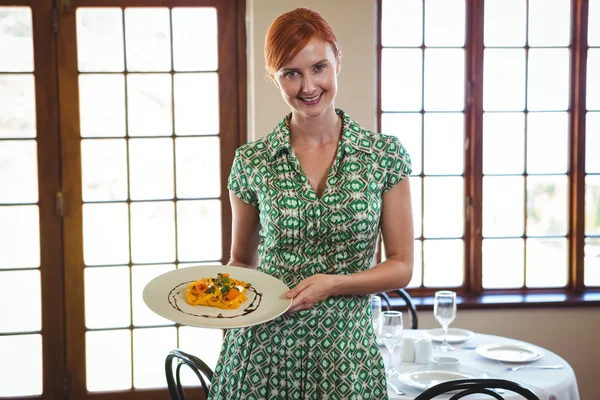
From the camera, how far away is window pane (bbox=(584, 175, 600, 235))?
11.8ft

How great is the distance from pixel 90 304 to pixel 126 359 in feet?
1.12

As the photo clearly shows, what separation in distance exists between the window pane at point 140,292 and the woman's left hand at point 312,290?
2.20 meters

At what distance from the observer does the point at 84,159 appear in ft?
11.1

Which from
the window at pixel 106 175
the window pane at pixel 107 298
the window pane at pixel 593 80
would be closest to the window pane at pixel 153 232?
the window at pixel 106 175

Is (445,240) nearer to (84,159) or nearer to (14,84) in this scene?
(84,159)

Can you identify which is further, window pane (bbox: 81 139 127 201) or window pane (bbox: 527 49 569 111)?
window pane (bbox: 527 49 569 111)

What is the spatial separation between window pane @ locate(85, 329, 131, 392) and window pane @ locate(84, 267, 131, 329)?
0.19 feet

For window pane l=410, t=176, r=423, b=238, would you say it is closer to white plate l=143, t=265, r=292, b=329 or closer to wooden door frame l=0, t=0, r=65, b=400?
wooden door frame l=0, t=0, r=65, b=400

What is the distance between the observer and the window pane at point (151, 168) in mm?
3428

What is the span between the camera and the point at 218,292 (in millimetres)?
1456

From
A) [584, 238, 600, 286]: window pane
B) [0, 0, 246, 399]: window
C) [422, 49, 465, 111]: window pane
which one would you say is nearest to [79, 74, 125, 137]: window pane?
[0, 0, 246, 399]: window

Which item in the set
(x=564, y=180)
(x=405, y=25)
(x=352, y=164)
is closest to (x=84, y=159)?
(x=405, y=25)

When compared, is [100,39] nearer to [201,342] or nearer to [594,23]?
[201,342]

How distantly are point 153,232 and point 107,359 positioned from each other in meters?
0.69
